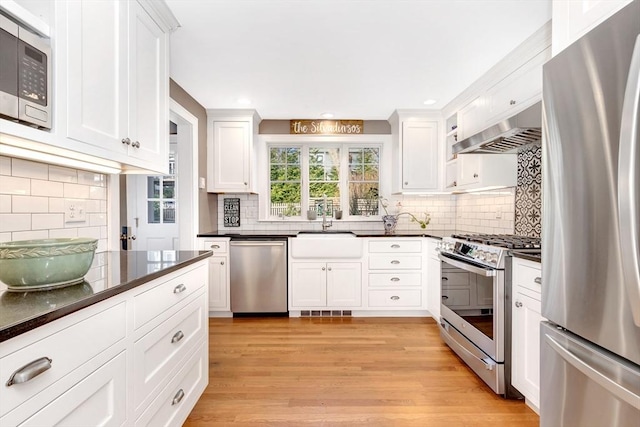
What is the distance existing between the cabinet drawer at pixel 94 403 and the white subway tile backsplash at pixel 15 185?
2.84 ft

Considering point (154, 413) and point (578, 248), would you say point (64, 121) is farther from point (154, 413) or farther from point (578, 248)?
point (578, 248)

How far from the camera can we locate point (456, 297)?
252 cm

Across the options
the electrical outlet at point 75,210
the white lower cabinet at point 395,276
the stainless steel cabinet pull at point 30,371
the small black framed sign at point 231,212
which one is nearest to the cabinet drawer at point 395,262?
the white lower cabinet at point 395,276

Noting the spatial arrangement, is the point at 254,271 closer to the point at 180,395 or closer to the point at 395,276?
the point at 395,276

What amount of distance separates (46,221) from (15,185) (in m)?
0.21

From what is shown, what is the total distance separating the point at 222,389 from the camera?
2018mm

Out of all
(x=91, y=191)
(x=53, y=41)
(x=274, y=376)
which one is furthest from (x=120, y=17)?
(x=274, y=376)

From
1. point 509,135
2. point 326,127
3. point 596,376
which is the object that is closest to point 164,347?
point 596,376

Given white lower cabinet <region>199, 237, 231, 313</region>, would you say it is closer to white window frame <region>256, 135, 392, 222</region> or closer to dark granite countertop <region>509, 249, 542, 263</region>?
white window frame <region>256, 135, 392, 222</region>

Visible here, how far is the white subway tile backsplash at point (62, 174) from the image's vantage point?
4.91 ft

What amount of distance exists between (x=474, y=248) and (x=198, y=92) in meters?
2.81

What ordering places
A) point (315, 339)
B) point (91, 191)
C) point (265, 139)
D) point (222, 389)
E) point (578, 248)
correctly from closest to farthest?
1. point (578, 248)
2. point (91, 191)
3. point (222, 389)
4. point (315, 339)
5. point (265, 139)

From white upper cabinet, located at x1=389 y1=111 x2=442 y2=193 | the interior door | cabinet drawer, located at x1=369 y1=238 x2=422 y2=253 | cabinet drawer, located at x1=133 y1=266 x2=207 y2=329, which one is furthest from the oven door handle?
the interior door

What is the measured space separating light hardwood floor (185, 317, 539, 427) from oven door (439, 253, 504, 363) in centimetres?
29
